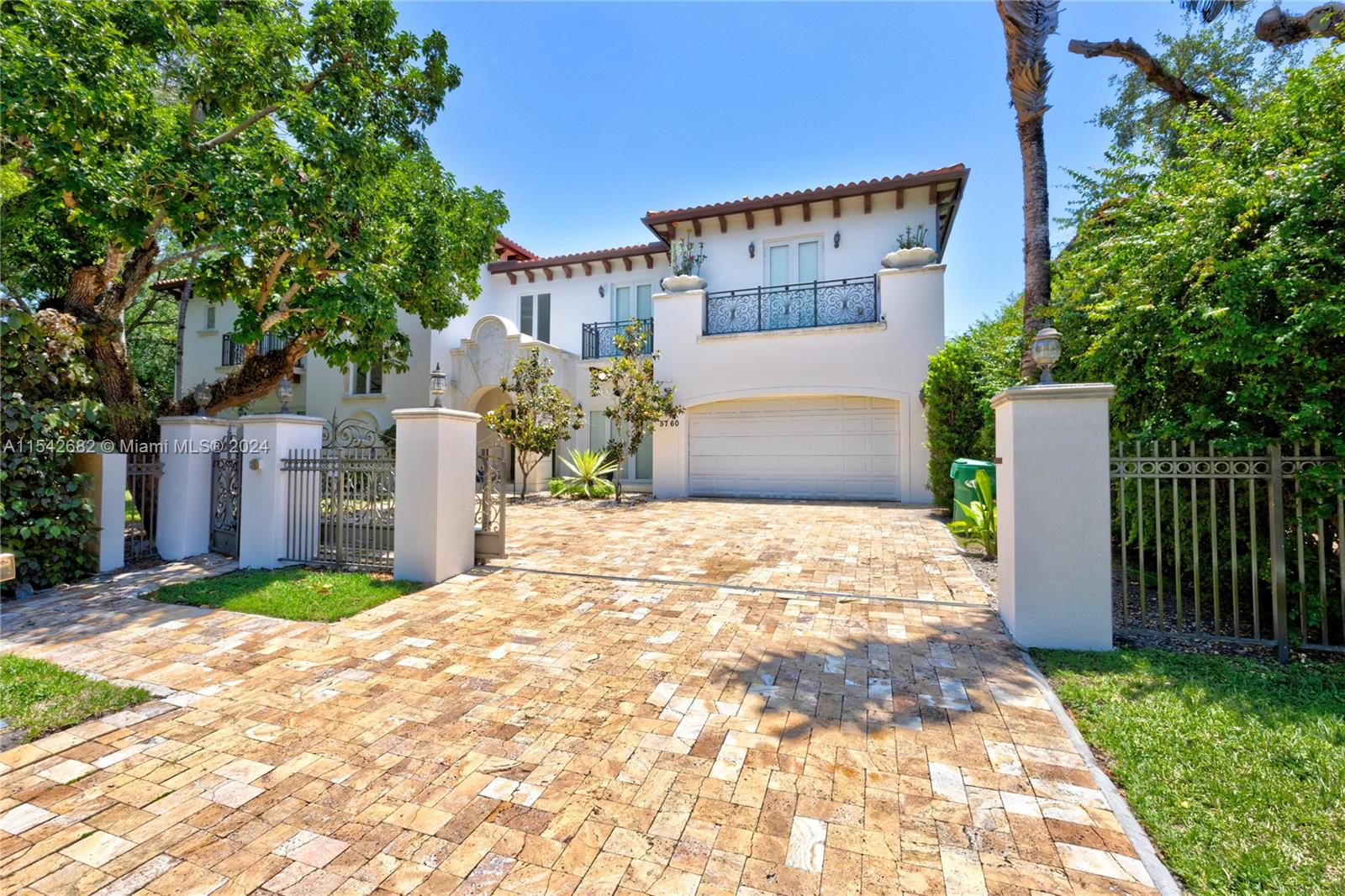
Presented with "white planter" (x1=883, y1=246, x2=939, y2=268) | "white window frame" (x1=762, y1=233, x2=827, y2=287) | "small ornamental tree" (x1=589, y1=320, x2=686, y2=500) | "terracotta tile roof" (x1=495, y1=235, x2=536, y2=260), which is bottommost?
"small ornamental tree" (x1=589, y1=320, x2=686, y2=500)

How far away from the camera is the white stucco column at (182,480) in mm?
7461

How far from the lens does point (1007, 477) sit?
4.64 m

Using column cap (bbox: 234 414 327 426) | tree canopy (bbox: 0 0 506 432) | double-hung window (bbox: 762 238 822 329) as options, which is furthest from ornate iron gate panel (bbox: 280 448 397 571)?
double-hung window (bbox: 762 238 822 329)

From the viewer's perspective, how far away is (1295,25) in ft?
32.0

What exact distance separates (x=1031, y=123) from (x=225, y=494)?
13623mm

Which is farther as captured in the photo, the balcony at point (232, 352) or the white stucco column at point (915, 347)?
the balcony at point (232, 352)

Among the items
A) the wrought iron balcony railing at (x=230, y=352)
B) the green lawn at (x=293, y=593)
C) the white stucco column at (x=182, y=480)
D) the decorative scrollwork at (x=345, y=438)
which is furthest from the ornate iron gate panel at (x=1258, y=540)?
the wrought iron balcony railing at (x=230, y=352)

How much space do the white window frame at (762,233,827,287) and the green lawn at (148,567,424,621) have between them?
12.8m

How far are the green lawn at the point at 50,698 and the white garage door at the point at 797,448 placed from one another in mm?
12558

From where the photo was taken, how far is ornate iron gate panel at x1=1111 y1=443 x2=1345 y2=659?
13.1ft

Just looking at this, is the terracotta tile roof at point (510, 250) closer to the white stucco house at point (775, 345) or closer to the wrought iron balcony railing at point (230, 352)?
the white stucco house at point (775, 345)

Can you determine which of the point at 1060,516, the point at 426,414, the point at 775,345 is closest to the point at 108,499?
the point at 426,414

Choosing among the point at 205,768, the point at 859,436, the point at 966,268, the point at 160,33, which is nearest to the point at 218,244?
the point at 160,33

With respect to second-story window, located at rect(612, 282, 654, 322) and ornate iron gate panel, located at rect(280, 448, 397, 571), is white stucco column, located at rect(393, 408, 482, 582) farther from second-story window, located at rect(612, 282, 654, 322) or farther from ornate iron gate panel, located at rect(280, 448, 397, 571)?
second-story window, located at rect(612, 282, 654, 322)
